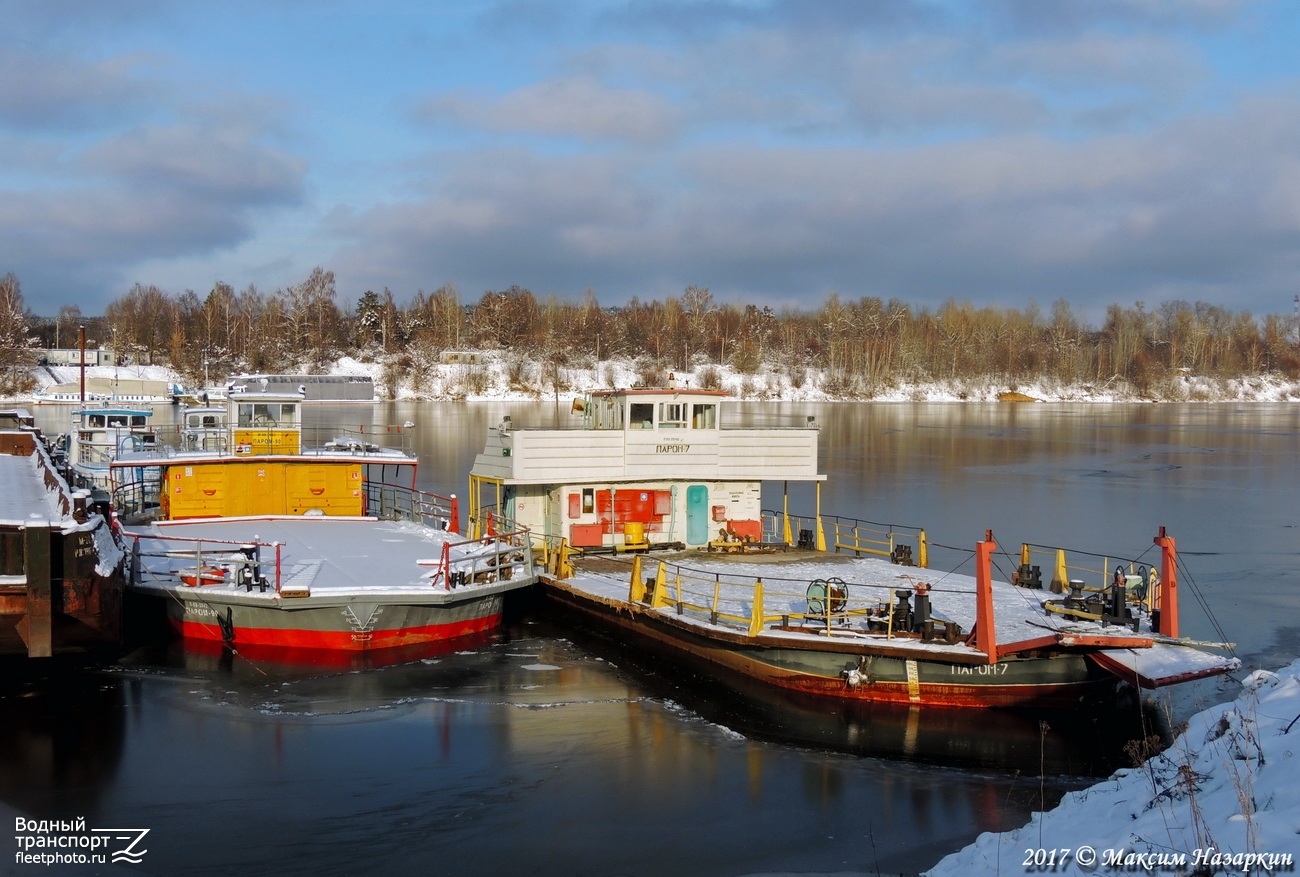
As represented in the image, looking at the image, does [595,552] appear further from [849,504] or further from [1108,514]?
[1108,514]

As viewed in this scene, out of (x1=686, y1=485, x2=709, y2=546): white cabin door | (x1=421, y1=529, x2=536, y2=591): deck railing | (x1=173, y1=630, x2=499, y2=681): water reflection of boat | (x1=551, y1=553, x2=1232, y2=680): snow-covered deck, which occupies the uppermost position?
(x1=686, y1=485, x2=709, y2=546): white cabin door

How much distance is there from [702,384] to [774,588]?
374 ft

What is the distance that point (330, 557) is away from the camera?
75.1 feet

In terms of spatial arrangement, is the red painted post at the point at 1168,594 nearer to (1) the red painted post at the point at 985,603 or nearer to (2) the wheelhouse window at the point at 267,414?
(1) the red painted post at the point at 985,603

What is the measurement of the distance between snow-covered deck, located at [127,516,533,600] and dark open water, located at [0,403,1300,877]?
1.41m

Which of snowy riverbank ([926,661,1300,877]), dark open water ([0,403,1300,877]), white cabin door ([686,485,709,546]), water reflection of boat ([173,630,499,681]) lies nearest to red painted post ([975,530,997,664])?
dark open water ([0,403,1300,877])

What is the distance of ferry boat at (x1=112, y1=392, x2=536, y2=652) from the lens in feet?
64.7

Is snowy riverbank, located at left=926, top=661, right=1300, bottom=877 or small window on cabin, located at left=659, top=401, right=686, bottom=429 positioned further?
small window on cabin, located at left=659, top=401, right=686, bottom=429

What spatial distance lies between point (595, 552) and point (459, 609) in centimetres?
485

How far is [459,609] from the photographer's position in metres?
20.9

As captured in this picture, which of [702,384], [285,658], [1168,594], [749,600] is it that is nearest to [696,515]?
[749,600]

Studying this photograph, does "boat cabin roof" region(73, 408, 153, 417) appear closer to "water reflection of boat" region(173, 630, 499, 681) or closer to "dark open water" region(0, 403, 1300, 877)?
"water reflection of boat" region(173, 630, 499, 681)

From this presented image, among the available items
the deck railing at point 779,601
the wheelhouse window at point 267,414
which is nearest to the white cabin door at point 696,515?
the deck railing at point 779,601

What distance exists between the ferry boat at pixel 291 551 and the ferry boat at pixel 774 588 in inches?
81.4
